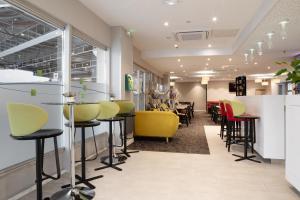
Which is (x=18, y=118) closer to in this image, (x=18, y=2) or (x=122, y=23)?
(x=18, y=2)

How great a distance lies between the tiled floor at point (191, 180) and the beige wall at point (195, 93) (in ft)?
54.3

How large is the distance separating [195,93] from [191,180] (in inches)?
717

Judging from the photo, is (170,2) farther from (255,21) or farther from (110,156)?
(110,156)

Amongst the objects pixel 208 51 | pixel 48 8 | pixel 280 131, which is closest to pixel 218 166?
pixel 280 131

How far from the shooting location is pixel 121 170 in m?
3.76

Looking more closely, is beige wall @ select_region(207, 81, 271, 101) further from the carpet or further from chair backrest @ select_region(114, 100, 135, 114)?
chair backrest @ select_region(114, 100, 135, 114)

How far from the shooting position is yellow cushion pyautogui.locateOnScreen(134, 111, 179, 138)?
6035 mm

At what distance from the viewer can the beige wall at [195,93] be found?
68.3 ft

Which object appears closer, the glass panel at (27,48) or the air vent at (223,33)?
the glass panel at (27,48)

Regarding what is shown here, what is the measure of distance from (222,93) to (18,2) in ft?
63.3

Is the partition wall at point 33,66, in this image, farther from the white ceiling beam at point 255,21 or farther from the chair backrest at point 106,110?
the white ceiling beam at point 255,21

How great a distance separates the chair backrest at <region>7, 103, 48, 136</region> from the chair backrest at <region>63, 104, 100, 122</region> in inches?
32.3

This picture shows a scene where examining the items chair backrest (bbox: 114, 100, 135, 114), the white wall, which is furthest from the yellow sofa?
chair backrest (bbox: 114, 100, 135, 114)

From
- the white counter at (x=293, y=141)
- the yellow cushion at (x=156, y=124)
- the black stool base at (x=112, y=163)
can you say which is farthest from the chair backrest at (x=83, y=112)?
the yellow cushion at (x=156, y=124)
